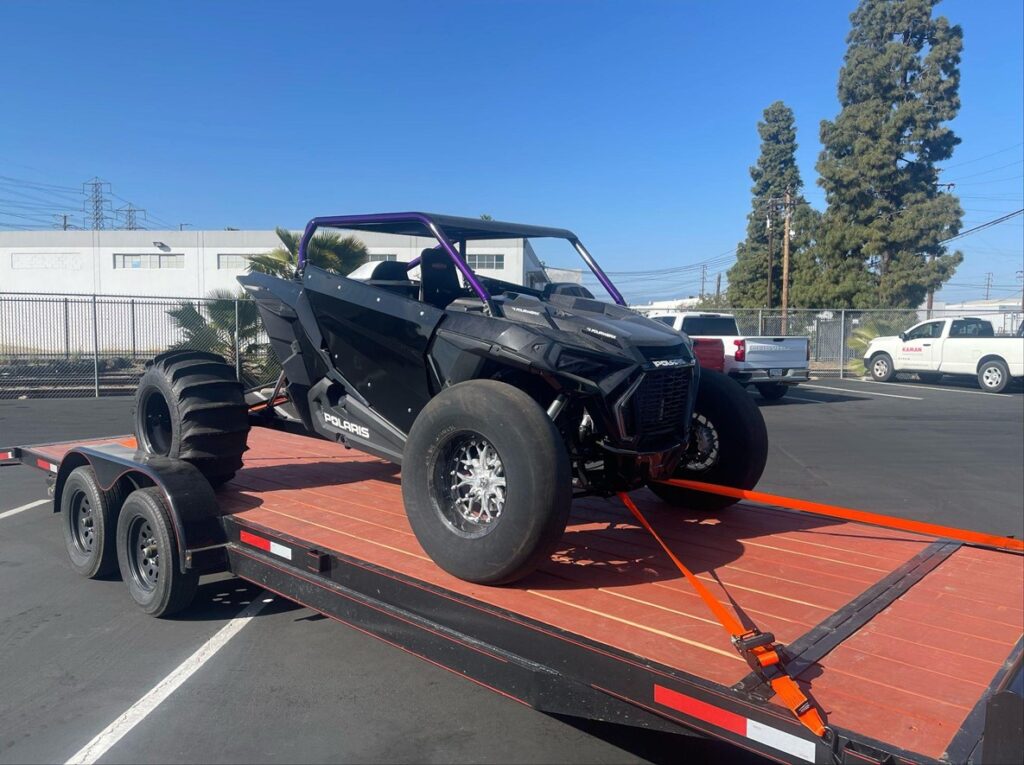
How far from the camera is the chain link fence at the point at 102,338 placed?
18359 mm

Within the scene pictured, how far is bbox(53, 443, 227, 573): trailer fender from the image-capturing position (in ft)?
15.1

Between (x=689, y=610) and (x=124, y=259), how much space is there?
45319mm

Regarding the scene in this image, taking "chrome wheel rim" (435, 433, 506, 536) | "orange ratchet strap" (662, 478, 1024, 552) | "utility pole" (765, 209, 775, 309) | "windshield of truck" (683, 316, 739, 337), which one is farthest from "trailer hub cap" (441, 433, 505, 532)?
"utility pole" (765, 209, 775, 309)

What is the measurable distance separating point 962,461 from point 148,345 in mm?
19516

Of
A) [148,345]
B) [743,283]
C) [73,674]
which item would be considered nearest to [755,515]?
[73,674]

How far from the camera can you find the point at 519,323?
4.20 m

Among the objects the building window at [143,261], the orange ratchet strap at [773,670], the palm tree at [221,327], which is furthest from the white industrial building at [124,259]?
the orange ratchet strap at [773,670]

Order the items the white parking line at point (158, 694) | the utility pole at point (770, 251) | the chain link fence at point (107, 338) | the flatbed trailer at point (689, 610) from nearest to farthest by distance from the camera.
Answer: the flatbed trailer at point (689, 610) → the white parking line at point (158, 694) → the chain link fence at point (107, 338) → the utility pole at point (770, 251)

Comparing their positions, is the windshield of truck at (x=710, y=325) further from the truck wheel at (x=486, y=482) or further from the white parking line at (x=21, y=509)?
the truck wheel at (x=486, y=482)

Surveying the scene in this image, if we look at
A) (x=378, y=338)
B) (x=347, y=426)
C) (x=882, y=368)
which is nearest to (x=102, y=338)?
(x=347, y=426)

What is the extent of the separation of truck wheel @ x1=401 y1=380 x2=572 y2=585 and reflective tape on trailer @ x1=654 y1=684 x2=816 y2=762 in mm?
961

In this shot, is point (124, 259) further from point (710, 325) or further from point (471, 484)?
point (471, 484)

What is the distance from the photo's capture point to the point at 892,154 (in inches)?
1260

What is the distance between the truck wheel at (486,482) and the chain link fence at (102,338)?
14247mm
